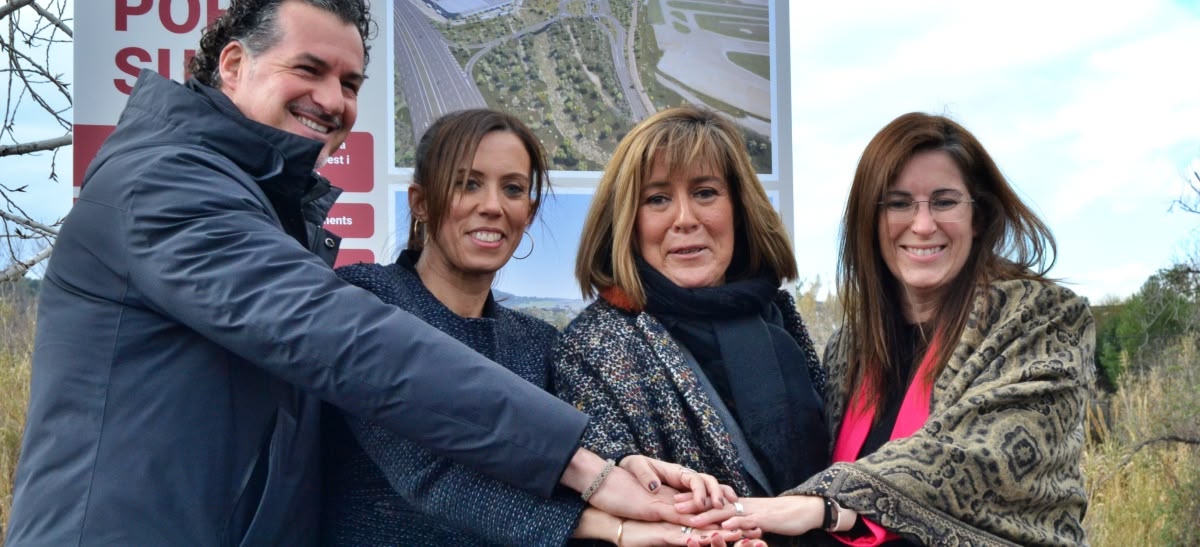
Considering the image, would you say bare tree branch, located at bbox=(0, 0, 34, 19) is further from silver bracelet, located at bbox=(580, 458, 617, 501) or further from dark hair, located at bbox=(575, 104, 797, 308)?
silver bracelet, located at bbox=(580, 458, 617, 501)

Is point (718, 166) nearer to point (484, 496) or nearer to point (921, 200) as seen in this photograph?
point (921, 200)

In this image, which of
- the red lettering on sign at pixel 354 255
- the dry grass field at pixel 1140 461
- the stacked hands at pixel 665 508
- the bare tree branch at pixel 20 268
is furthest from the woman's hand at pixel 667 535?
the dry grass field at pixel 1140 461

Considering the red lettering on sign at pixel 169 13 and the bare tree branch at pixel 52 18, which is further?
the bare tree branch at pixel 52 18

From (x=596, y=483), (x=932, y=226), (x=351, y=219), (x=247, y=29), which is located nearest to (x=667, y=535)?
(x=596, y=483)

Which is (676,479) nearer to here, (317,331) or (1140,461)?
(317,331)

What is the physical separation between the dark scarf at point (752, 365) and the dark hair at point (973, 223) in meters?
0.18

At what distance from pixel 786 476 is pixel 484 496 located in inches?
25.7

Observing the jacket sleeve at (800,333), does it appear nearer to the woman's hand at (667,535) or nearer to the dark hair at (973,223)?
the dark hair at (973,223)

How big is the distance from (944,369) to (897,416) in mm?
155

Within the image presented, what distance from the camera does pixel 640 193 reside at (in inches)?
93.6

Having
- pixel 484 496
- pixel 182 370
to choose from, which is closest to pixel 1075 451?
pixel 484 496

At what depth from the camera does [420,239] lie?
8.33 ft

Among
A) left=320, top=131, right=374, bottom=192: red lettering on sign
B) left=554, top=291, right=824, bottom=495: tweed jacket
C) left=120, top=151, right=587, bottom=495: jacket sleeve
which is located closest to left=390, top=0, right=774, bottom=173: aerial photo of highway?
left=320, top=131, right=374, bottom=192: red lettering on sign

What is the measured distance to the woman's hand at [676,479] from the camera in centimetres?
196
